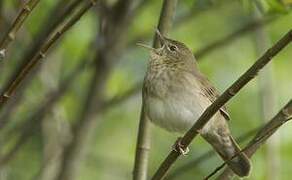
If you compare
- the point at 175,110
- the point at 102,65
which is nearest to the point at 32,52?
the point at 175,110

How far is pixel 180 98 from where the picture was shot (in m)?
4.54

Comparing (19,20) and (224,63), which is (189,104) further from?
(224,63)

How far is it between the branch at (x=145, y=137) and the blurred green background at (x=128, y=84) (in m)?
1.19

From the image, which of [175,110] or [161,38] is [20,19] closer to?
[161,38]

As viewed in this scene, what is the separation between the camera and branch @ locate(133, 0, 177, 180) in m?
3.81

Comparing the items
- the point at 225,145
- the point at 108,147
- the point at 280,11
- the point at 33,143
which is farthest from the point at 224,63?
the point at 280,11

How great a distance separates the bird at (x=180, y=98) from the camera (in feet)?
14.6

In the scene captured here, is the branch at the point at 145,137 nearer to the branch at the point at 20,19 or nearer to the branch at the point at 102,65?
the branch at the point at 102,65

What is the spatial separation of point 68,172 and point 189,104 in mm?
908

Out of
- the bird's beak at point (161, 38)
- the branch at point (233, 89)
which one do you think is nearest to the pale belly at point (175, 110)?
the bird's beak at point (161, 38)

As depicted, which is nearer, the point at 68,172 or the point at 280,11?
the point at 280,11

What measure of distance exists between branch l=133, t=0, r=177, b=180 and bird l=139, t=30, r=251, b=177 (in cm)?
9

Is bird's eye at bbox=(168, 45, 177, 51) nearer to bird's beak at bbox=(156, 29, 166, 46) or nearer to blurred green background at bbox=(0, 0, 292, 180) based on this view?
bird's beak at bbox=(156, 29, 166, 46)

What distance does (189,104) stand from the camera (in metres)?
4.53
